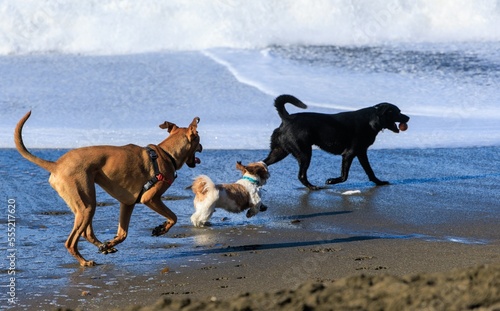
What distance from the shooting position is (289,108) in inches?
521

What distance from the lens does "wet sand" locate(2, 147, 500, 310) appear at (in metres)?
4.67

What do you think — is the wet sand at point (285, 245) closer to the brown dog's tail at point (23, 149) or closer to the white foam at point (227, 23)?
the brown dog's tail at point (23, 149)

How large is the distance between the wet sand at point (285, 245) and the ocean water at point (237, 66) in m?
1.95

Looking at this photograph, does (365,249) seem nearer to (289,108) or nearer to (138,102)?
(289,108)

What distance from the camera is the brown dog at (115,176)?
20.9ft

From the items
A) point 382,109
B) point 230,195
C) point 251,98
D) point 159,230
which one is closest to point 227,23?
point 251,98

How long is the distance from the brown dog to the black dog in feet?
7.70

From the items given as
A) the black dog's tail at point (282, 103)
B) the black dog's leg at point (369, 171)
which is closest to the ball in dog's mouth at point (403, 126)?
the black dog's leg at point (369, 171)

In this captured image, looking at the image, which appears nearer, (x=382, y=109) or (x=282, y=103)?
(x=282, y=103)

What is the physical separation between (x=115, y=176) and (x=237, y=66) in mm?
10108

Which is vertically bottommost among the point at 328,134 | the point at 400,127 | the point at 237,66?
the point at 328,134

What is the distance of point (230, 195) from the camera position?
7.75 metres

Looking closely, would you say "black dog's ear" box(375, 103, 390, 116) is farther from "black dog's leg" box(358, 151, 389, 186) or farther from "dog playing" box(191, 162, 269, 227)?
"dog playing" box(191, 162, 269, 227)

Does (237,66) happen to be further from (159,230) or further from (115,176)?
(115,176)
